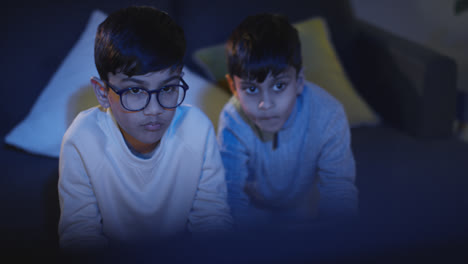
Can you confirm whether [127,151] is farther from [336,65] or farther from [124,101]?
[336,65]

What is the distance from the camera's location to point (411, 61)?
3.88ft

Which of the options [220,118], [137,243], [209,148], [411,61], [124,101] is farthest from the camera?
[411,61]

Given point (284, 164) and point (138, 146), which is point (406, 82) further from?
point (138, 146)

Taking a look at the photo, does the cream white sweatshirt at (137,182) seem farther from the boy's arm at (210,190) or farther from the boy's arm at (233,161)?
the boy's arm at (233,161)

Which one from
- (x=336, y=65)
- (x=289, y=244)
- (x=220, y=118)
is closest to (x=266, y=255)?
(x=289, y=244)

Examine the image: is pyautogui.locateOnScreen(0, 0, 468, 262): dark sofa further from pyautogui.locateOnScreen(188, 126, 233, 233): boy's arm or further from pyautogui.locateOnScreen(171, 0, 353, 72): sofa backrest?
pyautogui.locateOnScreen(188, 126, 233, 233): boy's arm

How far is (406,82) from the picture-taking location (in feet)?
3.97

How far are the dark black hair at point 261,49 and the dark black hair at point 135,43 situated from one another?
20 cm

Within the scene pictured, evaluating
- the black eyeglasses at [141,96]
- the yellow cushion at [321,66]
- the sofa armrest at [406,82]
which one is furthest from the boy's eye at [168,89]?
the sofa armrest at [406,82]

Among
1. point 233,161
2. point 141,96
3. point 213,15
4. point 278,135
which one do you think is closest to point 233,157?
point 233,161

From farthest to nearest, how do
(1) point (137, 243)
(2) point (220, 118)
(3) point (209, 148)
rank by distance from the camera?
1. (2) point (220, 118)
2. (3) point (209, 148)
3. (1) point (137, 243)

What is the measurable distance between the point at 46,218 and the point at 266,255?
1.66 ft

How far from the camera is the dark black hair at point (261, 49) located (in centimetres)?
72

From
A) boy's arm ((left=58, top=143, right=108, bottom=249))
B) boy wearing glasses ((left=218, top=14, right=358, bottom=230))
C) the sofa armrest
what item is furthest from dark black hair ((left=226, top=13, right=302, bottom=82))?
the sofa armrest
